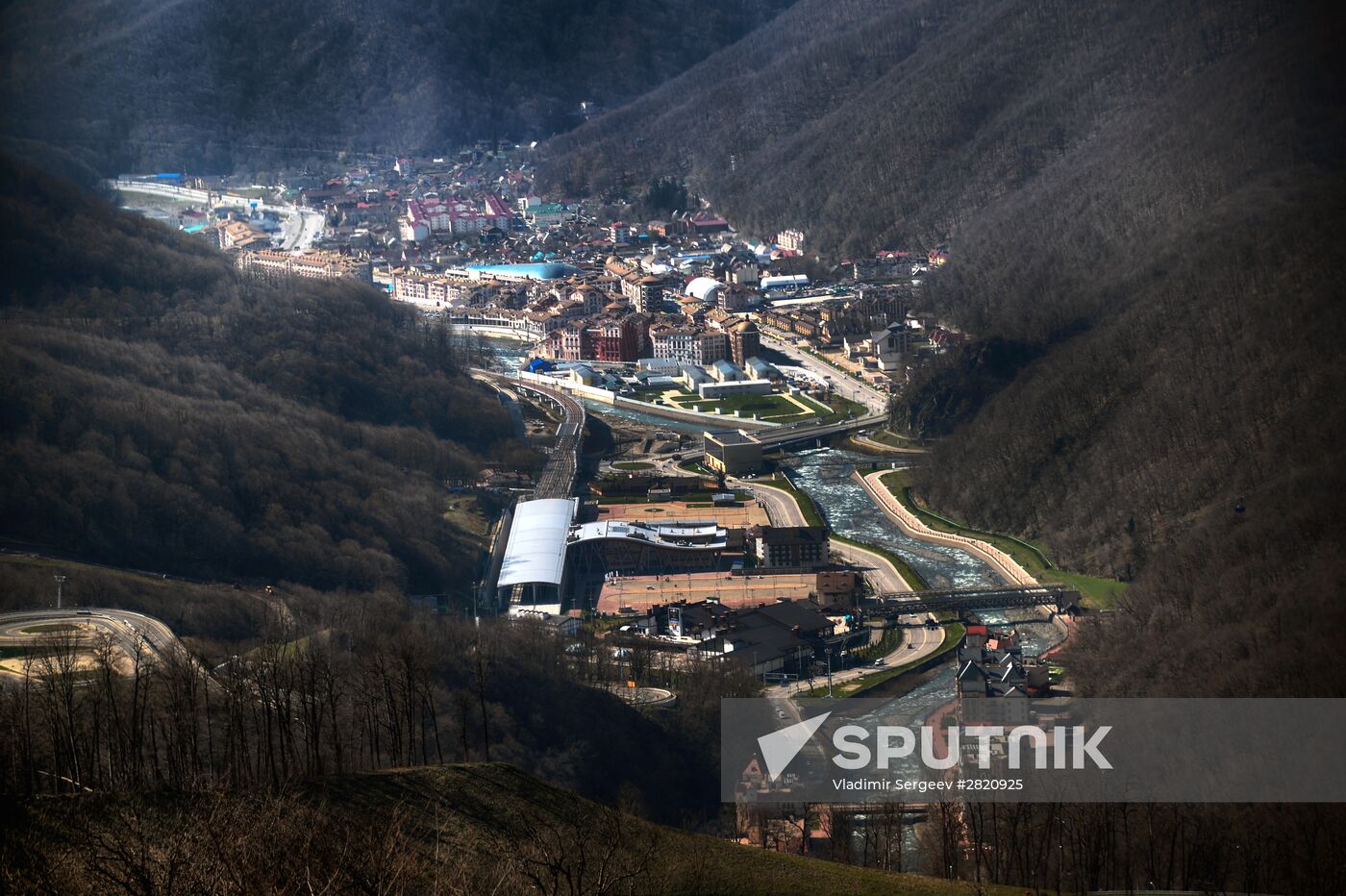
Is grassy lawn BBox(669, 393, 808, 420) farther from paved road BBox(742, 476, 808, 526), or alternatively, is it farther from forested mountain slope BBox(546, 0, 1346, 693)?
paved road BBox(742, 476, 808, 526)

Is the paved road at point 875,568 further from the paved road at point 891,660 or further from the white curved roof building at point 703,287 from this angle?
the white curved roof building at point 703,287

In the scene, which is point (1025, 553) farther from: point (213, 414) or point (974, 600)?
point (213, 414)

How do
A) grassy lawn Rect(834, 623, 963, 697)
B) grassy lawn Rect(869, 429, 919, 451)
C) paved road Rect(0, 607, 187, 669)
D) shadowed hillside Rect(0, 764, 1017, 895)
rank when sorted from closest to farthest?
1. shadowed hillside Rect(0, 764, 1017, 895)
2. paved road Rect(0, 607, 187, 669)
3. grassy lawn Rect(834, 623, 963, 697)
4. grassy lawn Rect(869, 429, 919, 451)

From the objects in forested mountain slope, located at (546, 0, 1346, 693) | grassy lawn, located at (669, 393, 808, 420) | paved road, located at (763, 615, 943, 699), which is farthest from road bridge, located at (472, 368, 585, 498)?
paved road, located at (763, 615, 943, 699)

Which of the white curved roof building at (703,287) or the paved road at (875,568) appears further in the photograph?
the white curved roof building at (703,287)

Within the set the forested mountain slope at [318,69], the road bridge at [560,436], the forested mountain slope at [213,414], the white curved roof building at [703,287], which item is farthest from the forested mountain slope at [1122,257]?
the forested mountain slope at [318,69]

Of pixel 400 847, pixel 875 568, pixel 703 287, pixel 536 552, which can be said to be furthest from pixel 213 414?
pixel 703 287
